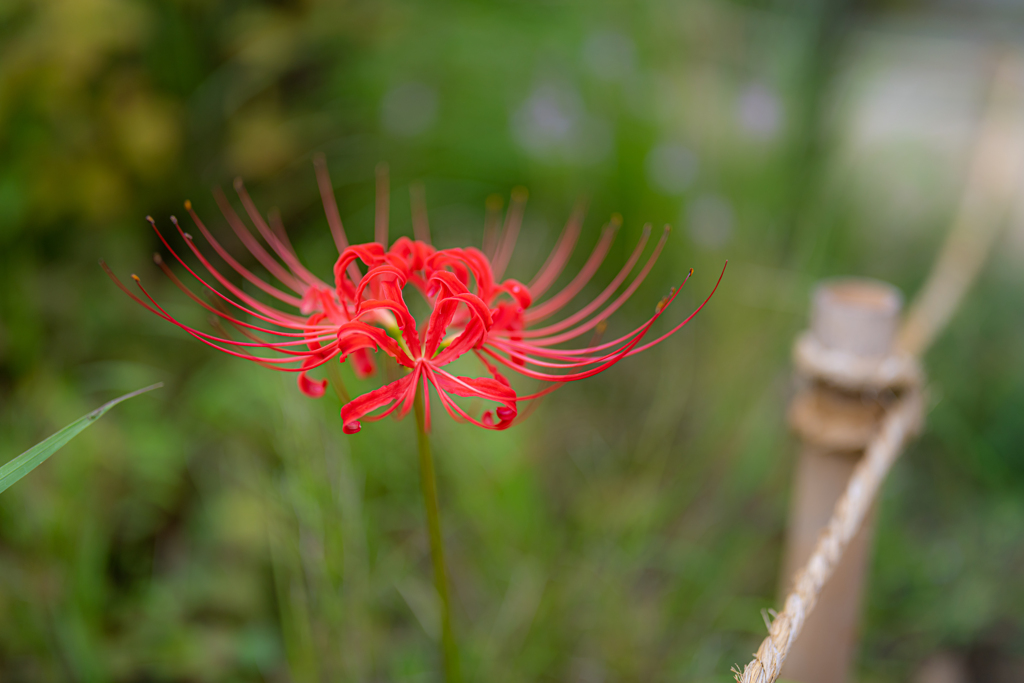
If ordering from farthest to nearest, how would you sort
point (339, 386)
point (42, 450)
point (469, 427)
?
1. point (469, 427)
2. point (339, 386)
3. point (42, 450)

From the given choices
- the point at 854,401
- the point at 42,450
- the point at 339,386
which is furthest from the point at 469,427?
the point at 42,450

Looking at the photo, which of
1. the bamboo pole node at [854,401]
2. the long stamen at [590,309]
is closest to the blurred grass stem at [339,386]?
the long stamen at [590,309]

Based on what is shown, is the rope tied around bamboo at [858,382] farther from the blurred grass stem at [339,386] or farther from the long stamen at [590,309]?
the blurred grass stem at [339,386]

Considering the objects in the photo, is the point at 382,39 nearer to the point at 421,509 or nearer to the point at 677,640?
the point at 421,509

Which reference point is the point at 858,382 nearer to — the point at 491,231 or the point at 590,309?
the point at 590,309

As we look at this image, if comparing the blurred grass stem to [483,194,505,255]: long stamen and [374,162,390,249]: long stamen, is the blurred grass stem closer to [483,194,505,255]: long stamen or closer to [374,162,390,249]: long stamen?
[374,162,390,249]: long stamen

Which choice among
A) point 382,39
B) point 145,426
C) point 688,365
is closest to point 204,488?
point 145,426

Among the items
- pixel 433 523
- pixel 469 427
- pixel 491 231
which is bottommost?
pixel 469 427
